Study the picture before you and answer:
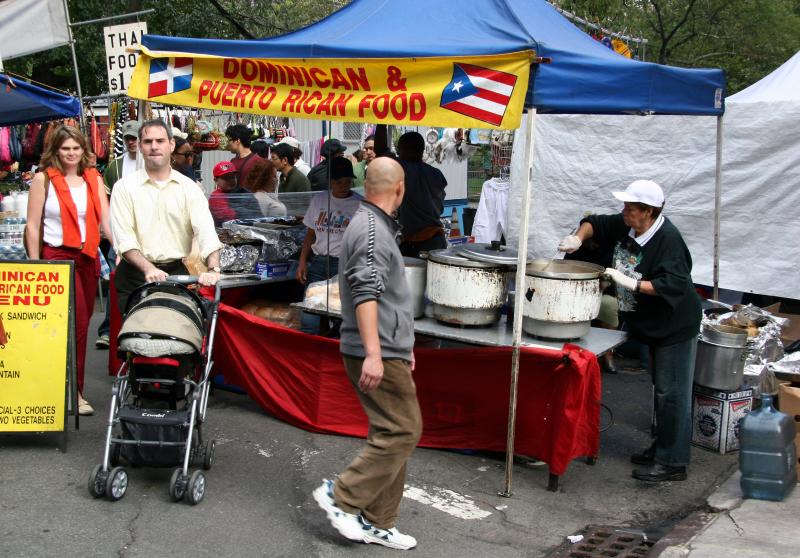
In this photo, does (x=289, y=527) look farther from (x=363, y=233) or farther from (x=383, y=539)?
(x=363, y=233)

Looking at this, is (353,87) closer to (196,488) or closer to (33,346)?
(196,488)

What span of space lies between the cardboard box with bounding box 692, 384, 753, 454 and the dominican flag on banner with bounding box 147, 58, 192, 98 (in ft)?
13.8

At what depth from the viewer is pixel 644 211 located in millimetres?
5309

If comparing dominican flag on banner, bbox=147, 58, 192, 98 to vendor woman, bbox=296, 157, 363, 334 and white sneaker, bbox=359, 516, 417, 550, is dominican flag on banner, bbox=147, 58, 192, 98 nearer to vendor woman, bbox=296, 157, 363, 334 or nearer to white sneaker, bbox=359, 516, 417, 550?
vendor woman, bbox=296, 157, 363, 334

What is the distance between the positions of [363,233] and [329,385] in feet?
7.32

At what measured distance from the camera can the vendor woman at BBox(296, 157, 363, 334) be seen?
23.3ft

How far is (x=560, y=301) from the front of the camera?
17.2ft

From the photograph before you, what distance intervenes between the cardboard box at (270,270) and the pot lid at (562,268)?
253cm

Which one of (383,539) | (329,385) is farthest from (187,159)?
(383,539)

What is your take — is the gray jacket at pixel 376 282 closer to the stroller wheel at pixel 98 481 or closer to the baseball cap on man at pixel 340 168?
the stroller wheel at pixel 98 481

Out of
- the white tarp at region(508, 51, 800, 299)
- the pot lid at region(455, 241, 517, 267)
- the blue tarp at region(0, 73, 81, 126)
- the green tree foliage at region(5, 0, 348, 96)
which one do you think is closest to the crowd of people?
the pot lid at region(455, 241, 517, 267)

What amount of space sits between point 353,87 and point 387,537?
2.67 metres

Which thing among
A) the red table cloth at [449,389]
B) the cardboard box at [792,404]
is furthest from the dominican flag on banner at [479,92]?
the cardboard box at [792,404]

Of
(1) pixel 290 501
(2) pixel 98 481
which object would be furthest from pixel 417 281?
(2) pixel 98 481
